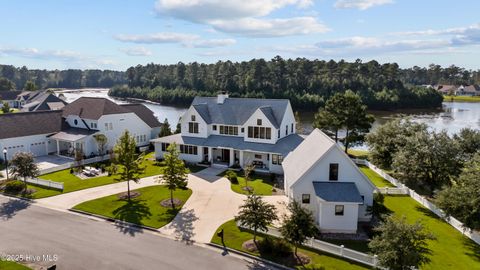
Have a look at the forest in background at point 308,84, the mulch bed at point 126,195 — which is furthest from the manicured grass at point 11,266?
the forest in background at point 308,84

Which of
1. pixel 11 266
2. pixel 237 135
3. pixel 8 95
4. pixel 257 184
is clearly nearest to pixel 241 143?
pixel 237 135

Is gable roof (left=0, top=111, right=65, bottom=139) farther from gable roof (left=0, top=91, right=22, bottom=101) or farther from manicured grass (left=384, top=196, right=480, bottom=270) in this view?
gable roof (left=0, top=91, right=22, bottom=101)

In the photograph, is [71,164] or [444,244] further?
[71,164]

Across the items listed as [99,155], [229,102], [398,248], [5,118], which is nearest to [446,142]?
[398,248]

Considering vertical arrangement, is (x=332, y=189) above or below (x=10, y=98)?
below

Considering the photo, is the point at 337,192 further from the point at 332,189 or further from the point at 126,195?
the point at 126,195

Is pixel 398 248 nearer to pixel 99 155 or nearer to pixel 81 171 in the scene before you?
pixel 81 171

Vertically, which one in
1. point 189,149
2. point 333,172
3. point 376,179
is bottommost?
point 376,179
